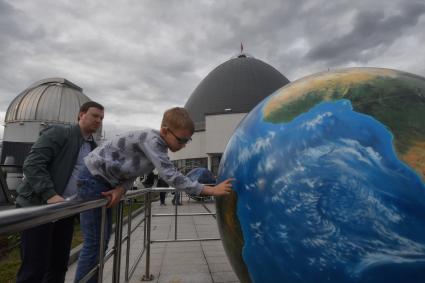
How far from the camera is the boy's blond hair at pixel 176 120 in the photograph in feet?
7.79

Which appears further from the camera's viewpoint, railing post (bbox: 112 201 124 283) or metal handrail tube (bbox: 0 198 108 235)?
railing post (bbox: 112 201 124 283)

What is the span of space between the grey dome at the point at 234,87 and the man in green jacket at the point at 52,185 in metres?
42.8

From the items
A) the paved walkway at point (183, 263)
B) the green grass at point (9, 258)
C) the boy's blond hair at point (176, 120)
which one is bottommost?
the paved walkway at point (183, 263)

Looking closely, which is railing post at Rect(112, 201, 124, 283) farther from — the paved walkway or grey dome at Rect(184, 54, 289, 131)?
grey dome at Rect(184, 54, 289, 131)

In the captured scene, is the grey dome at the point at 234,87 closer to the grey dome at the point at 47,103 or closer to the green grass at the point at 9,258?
the grey dome at the point at 47,103

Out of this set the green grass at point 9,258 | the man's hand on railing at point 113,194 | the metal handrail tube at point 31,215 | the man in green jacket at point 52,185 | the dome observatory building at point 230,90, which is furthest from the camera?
the dome observatory building at point 230,90

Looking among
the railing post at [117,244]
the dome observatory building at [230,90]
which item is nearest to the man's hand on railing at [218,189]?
the railing post at [117,244]

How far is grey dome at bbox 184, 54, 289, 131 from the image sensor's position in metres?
47.1

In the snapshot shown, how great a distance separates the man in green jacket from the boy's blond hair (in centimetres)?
77

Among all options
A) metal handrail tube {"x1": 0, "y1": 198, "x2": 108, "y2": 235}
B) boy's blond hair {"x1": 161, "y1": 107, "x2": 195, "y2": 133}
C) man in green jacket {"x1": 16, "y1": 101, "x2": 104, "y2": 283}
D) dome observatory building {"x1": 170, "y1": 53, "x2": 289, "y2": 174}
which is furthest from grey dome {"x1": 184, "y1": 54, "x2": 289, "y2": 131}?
metal handrail tube {"x1": 0, "y1": 198, "x2": 108, "y2": 235}

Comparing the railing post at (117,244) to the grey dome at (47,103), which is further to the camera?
the grey dome at (47,103)

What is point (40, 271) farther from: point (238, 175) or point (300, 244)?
point (300, 244)

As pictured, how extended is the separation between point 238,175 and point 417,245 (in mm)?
1125

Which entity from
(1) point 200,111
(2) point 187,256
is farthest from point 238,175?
(1) point 200,111
